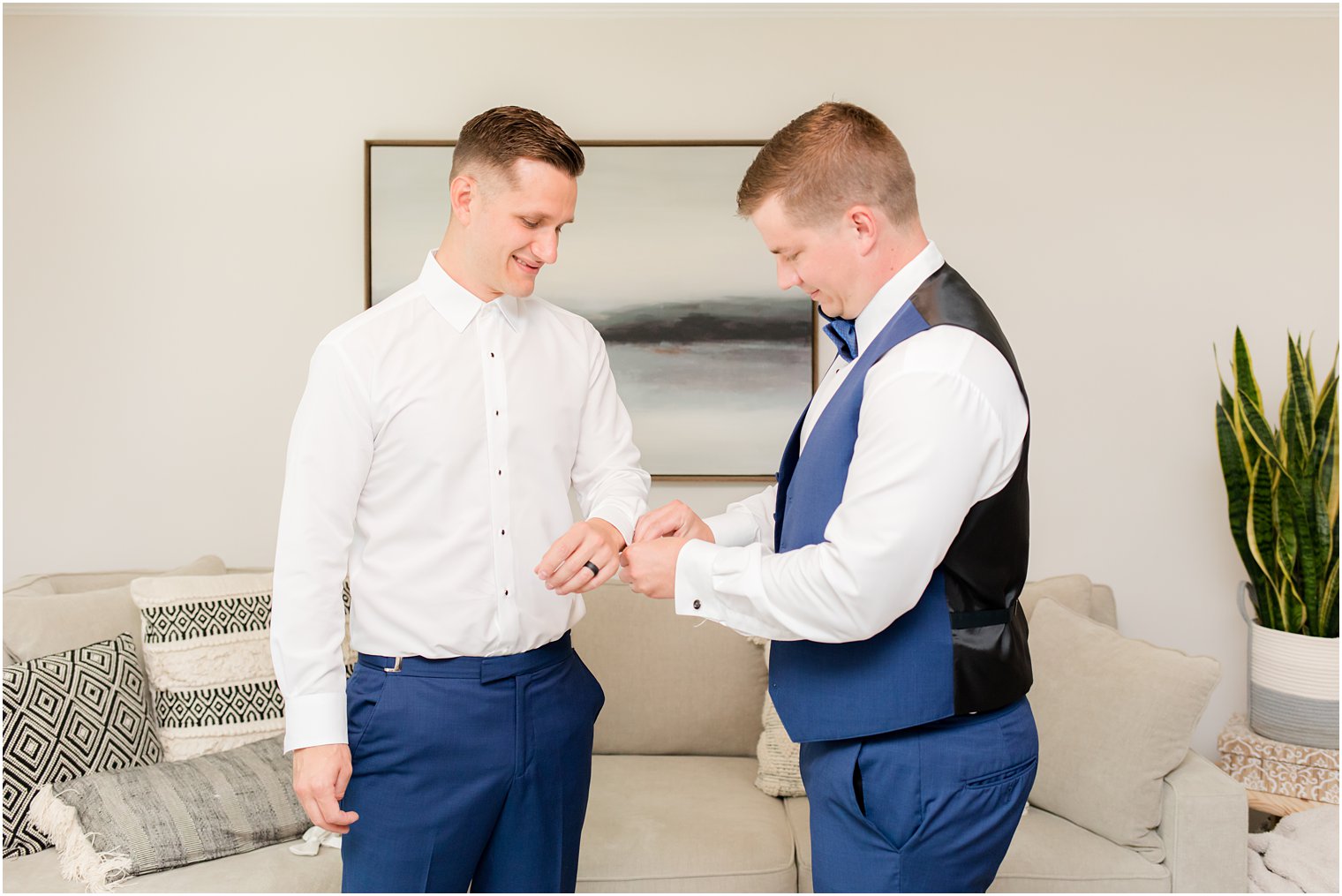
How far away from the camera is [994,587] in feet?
4.71

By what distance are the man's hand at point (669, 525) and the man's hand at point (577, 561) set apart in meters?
0.07

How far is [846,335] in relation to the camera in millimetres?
1570

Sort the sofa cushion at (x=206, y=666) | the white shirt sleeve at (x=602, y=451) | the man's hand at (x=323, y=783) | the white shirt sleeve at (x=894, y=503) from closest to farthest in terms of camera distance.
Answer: the white shirt sleeve at (x=894, y=503), the man's hand at (x=323, y=783), the white shirt sleeve at (x=602, y=451), the sofa cushion at (x=206, y=666)

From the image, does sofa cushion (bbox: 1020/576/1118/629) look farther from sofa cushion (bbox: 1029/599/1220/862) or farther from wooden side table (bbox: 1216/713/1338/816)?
wooden side table (bbox: 1216/713/1338/816)

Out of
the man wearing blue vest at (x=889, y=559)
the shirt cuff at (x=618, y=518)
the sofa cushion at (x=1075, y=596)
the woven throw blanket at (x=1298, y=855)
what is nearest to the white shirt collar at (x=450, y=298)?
the shirt cuff at (x=618, y=518)

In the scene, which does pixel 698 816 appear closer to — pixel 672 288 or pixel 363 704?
pixel 363 704

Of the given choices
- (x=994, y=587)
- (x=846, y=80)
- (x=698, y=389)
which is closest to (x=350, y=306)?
(x=698, y=389)

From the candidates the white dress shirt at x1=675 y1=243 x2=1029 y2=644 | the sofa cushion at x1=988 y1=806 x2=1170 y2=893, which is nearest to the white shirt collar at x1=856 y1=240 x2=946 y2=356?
the white dress shirt at x1=675 y1=243 x2=1029 y2=644

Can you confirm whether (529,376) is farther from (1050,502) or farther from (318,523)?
(1050,502)

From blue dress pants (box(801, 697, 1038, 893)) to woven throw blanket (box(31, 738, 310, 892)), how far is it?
143cm

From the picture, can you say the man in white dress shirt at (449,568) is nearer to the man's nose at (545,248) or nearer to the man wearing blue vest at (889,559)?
the man's nose at (545,248)

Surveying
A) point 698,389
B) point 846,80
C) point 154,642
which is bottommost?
point 154,642

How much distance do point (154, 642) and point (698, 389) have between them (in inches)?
65.1

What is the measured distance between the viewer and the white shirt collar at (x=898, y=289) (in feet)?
4.86
